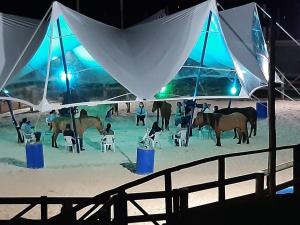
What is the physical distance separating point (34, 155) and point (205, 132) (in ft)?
20.4

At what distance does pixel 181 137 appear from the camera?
44.0ft

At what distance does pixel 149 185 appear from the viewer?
9.34m

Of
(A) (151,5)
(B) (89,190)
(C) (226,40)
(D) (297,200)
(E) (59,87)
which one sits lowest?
(B) (89,190)

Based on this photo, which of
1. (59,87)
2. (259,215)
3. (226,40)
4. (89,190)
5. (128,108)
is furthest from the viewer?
(128,108)

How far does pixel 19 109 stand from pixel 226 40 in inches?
476

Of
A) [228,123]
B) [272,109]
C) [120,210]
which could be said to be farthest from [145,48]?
[120,210]

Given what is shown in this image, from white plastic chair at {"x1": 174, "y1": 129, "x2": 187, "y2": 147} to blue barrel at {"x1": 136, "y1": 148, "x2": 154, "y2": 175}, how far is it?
3.03 m

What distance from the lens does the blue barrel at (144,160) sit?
33.9ft

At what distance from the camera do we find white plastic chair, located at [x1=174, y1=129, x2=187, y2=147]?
1336 cm

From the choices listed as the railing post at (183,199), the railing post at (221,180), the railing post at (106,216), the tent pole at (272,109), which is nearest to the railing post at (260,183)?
the tent pole at (272,109)

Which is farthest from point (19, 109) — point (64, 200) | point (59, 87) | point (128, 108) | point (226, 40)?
point (64, 200)

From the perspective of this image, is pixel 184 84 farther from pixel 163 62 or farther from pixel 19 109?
pixel 19 109

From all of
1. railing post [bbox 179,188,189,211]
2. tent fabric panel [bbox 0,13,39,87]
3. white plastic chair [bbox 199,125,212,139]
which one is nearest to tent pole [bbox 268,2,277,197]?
railing post [bbox 179,188,189,211]

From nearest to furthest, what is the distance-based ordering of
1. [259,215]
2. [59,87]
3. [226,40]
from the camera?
[259,215] → [59,87] → [226,40]
